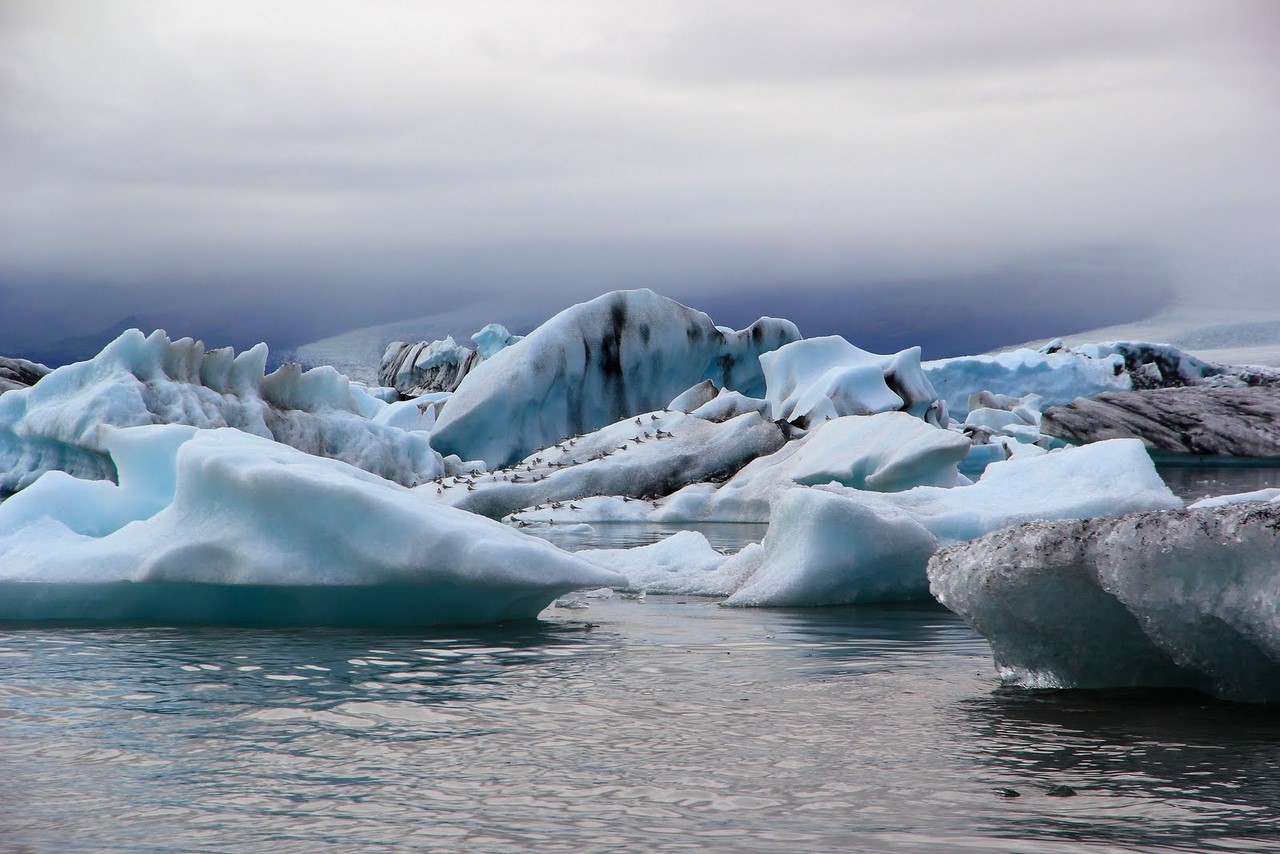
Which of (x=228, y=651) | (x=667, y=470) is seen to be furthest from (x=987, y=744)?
(x=667, y=470)

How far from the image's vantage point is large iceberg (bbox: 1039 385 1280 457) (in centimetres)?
2973

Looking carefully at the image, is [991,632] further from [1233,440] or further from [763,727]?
[1233,440]

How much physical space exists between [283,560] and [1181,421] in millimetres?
28226

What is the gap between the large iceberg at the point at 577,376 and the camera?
73.1 ft

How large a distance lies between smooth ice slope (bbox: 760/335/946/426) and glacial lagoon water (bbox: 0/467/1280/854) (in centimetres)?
1524

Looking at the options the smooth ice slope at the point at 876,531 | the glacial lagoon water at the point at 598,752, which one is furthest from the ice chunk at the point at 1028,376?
the glacial lagoon water at the point at 598,752

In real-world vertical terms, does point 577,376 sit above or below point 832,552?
above

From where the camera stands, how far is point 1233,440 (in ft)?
100

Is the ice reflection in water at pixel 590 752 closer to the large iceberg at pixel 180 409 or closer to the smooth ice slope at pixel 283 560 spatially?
the smooth ice slope at pixel 283 560

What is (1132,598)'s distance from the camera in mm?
4152

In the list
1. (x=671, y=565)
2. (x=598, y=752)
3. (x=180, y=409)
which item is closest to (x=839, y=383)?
(x=180, y=409)

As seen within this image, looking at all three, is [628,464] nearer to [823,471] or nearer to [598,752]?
[823,471]

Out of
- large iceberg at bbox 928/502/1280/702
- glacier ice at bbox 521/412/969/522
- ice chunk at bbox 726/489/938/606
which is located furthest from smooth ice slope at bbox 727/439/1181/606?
glacier ice at bbox 521/412/969/522

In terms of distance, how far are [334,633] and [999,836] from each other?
165 inches
